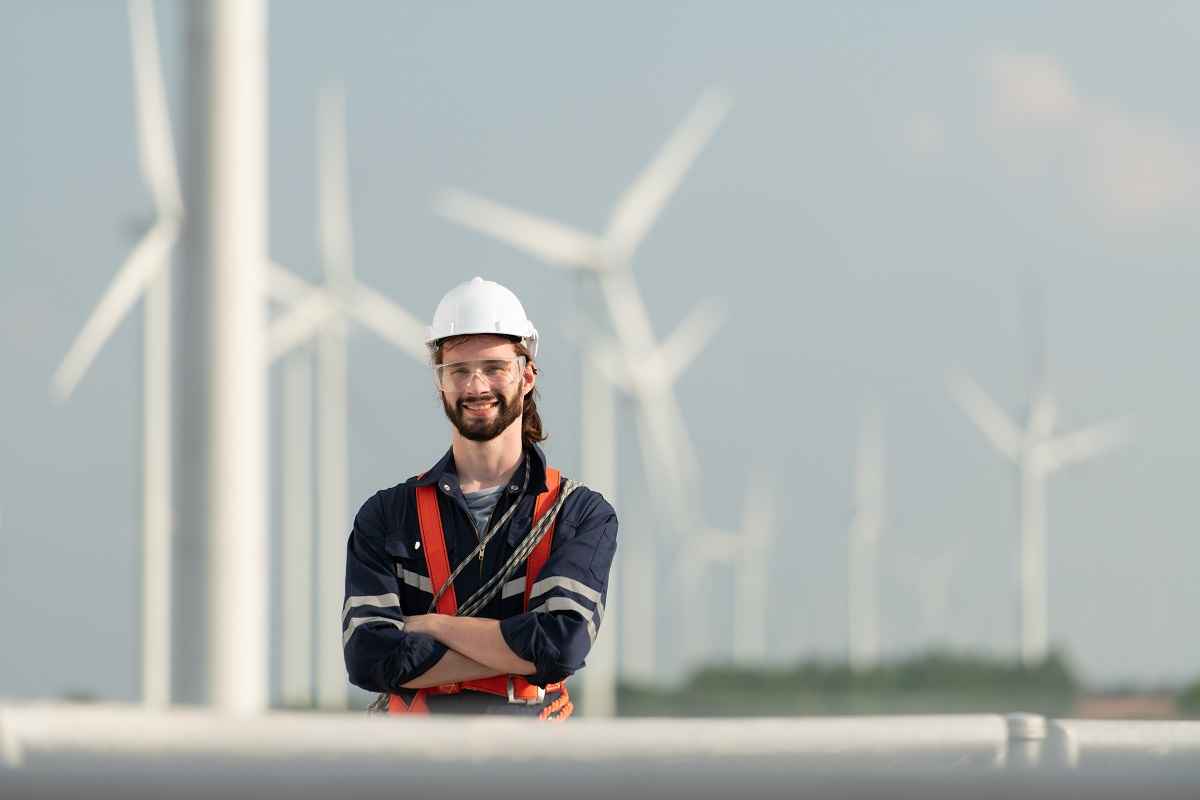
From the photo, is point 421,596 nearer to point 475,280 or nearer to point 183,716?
point 475,280

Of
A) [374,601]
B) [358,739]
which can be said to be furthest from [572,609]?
[358,739]

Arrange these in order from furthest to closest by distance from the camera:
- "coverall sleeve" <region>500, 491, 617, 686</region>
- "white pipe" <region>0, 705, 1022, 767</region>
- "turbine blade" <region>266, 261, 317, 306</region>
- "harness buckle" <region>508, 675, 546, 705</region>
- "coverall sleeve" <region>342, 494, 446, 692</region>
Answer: "turbine blade" <region>266, 261, 317, 306</region> → "harness buckle" <region>508, 675, 546, 705</region> → "coverall sleeve" <region>342, 494, 446, 692</region> → "coverall sleeve" <region>500, 491, 617, 686</region> → "white pipe" <region>0, 705, 1022, 767</region>

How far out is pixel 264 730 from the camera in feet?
10.5

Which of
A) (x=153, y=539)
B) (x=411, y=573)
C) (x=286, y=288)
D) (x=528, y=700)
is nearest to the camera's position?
(x=411, y=573)

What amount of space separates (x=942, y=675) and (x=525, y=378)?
131 meters

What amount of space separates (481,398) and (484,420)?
3.0 inches

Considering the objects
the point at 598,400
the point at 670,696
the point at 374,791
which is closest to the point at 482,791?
the point at 374,791

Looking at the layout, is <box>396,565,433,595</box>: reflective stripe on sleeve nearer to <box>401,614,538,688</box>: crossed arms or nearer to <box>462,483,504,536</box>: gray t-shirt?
<box>401,614,538,688</box>: crossed arms

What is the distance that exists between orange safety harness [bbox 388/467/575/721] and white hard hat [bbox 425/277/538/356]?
513 millimetres

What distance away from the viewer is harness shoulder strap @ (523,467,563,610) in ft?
22.9

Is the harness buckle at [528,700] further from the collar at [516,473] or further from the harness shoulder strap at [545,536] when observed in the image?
the collar at [516,473]

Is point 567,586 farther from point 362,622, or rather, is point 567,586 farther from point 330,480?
point 330,480

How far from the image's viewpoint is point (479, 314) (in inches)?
273

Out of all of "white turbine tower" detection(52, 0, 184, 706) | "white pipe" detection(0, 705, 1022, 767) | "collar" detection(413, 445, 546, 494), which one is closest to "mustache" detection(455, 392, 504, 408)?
"collar" detection(413, 445, 546, 494)
